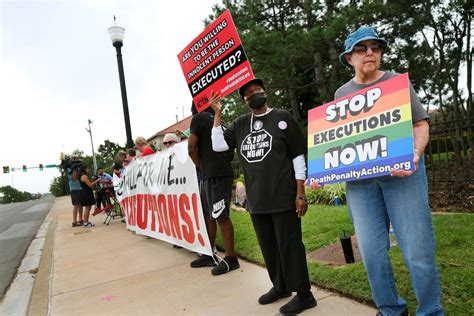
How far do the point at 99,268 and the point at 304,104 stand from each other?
1358cm

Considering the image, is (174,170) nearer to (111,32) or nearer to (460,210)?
(460,210)

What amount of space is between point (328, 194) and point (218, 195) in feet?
14.8

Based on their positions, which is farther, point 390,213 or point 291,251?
point 291,251

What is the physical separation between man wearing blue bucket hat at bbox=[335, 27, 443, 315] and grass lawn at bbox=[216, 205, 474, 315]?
0.45m

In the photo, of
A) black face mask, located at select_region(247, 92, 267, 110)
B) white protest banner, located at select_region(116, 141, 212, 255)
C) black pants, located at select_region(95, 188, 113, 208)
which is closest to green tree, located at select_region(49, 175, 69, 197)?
black pants, located at select_region(95, 188, 113, 208)

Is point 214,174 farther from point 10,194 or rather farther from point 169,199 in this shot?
point 10,194

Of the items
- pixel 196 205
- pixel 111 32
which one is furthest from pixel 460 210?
pixel 111 32

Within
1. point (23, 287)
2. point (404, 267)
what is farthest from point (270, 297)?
point (23, 287)

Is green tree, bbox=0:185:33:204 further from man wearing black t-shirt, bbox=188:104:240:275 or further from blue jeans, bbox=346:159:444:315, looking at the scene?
blue jeans, bbox=346:159:444:315

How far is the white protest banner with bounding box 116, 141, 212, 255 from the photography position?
14.3 feet

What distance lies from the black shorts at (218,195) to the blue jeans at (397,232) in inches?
69.5

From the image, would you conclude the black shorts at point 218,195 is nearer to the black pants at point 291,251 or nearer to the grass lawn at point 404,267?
the grass lawn at point 404,267

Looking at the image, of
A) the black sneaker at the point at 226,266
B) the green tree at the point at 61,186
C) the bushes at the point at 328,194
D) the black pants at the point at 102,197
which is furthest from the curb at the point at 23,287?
the green tree at the point at 61,186

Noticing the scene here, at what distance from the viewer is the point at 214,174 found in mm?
3814
